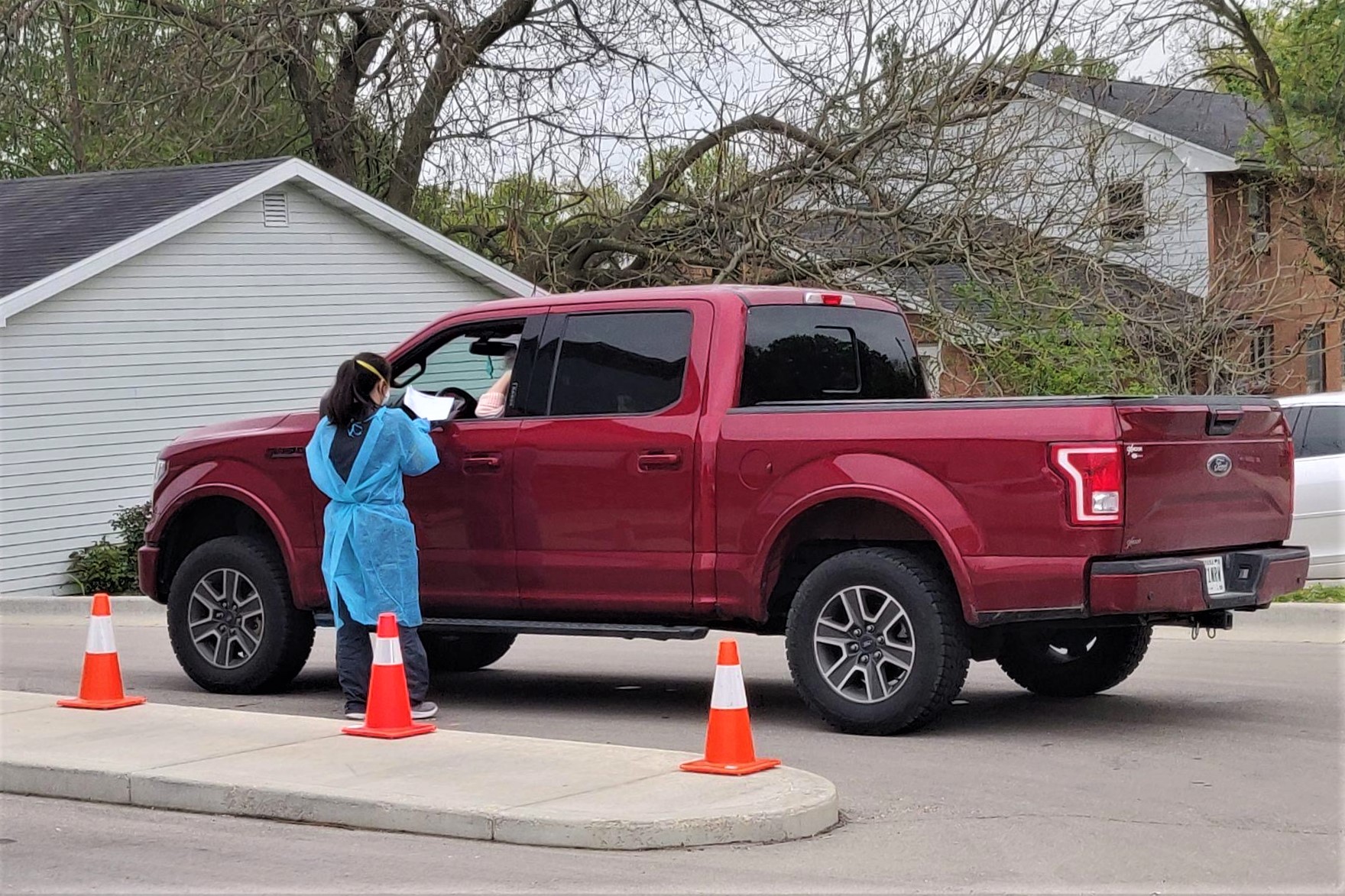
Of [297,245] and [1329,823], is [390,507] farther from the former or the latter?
[297,245]

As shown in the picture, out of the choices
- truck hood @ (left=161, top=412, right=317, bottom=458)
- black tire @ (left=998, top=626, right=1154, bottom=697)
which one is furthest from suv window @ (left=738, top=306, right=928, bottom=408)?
truck hood @ (left=161, top=412, right=317, bottom=458)

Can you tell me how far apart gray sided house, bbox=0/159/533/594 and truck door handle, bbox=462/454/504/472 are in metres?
10.3

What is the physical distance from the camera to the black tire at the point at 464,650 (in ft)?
37.4

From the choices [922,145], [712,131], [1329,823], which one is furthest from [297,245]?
[1329,823]

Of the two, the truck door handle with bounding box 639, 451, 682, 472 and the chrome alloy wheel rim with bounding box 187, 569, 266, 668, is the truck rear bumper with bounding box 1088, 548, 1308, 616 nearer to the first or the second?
the truck door handle with bounding box 639, 451, 682, 472

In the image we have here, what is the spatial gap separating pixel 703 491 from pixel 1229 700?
3203 millimetres

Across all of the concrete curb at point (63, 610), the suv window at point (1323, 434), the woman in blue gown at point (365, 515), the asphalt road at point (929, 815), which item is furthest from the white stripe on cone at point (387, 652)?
the concrete curb at point (63, 610)

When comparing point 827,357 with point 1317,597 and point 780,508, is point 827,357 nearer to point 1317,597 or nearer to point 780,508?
point 780,508

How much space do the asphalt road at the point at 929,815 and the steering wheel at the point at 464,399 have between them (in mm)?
1599

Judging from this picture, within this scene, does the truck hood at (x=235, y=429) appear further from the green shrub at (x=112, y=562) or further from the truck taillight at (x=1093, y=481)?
the green shrub at (x=112, y=562)

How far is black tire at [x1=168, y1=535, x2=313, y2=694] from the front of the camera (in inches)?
401

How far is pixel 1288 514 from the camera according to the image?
9016 millimetres

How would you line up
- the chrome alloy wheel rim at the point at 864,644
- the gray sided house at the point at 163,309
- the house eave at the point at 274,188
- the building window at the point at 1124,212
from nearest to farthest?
the chrome alloy wheel rim at the point at 864,644
the house eave at the point at 274,188
the gray sided house at the point at 163,309
the building window at the point at 1124,212

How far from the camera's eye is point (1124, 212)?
822 inches
